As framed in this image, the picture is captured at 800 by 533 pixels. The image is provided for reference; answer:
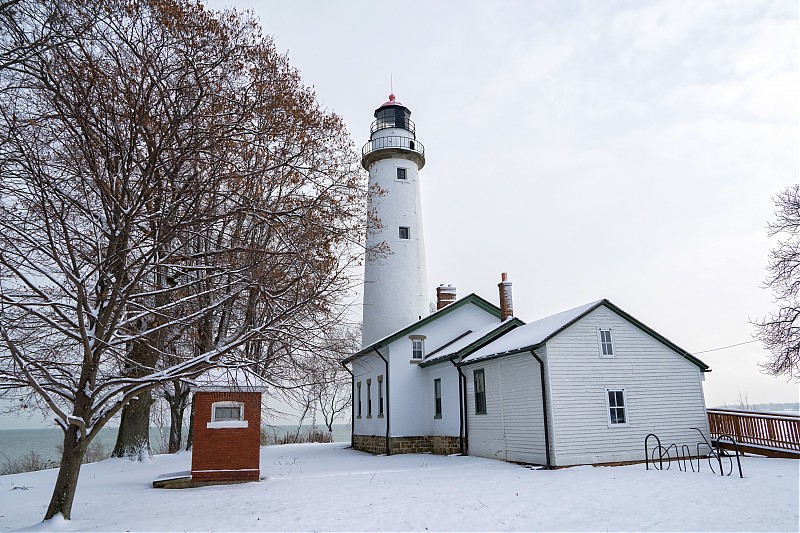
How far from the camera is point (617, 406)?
16391 mm

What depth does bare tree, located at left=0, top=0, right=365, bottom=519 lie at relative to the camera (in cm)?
834

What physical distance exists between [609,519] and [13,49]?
1143 centimetres

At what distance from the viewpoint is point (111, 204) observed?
934 cm

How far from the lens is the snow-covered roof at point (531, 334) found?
16.4 m

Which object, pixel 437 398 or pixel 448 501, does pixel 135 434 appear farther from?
pixel 448 501

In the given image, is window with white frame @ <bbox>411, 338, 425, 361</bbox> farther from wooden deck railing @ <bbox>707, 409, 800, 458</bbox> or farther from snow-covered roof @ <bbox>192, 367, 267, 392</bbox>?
wooden deck railing @ <bbox>707, 409, 800, 458</bbox>

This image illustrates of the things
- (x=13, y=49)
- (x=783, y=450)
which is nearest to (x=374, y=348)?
(x=783, y=450)

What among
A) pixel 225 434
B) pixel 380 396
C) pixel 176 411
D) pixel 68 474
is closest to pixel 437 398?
pixel 380 396

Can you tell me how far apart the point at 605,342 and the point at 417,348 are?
880 centimetres

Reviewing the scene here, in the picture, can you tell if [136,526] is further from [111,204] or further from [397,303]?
[397,303]

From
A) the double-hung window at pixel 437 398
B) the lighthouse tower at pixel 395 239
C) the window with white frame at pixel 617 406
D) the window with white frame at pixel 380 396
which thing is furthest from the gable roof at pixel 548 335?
the lighthouse tower at pixel 395 239

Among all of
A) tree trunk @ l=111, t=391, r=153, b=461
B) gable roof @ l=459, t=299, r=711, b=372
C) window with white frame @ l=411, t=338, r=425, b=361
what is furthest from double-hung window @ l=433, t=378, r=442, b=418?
tree trunk @ l=111, t=391, r=153, b=461

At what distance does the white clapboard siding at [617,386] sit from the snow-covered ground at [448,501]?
103cm

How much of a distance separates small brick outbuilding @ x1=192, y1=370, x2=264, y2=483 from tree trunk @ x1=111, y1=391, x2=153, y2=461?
6710mm
